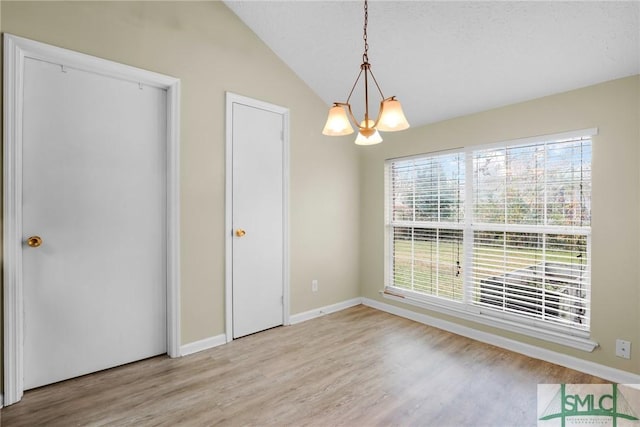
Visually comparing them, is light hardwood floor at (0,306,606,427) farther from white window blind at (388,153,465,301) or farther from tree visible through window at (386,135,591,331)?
white window blind at (388,153,465,301)

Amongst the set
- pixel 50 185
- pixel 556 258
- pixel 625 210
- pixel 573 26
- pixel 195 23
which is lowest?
pixel 556 258

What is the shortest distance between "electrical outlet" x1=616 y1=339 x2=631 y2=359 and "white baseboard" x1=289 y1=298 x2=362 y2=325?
2.43m

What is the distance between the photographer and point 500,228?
114 inches

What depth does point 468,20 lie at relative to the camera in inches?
88.5

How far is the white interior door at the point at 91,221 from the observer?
2.11 meters

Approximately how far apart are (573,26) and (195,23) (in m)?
2.76

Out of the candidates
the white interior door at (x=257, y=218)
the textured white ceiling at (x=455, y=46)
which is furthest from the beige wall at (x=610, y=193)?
the white interior door at (x=257, y=218)

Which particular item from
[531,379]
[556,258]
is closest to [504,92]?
[556,258]

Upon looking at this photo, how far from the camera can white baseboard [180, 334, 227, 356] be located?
2648mm

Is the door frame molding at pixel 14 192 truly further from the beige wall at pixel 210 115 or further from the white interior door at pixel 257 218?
the white interior door at pixel 257 218

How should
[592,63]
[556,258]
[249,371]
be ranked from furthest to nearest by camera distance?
[556,258], [249,371], [592,63]

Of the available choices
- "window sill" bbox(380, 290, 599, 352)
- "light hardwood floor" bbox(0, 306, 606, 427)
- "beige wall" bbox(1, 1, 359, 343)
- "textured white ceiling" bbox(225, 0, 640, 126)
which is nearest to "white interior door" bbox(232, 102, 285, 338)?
"beige wall" bbox(1, 1, 359, 343)

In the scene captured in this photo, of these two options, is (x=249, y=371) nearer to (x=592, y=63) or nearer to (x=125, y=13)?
(x=125, y=13)

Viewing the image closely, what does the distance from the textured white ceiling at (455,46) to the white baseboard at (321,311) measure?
2.22 metres
